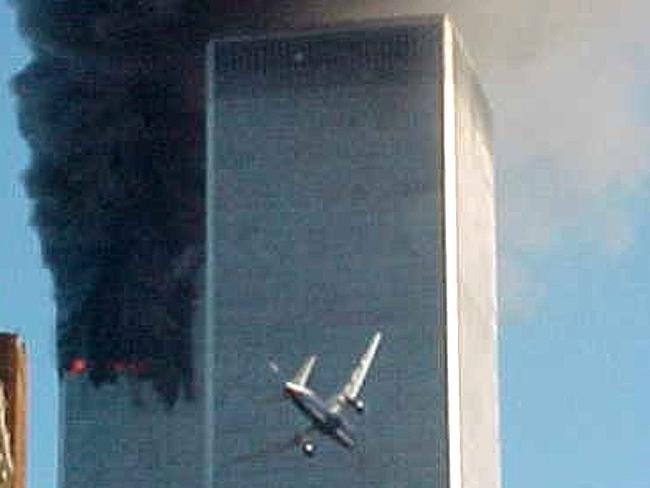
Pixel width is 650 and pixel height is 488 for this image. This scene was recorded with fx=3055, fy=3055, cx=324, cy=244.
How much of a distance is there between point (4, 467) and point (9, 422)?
1.53 meters

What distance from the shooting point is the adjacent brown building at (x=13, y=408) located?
47.2 metres

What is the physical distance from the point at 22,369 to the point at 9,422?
2.96ft

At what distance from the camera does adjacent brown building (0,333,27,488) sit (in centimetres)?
4725

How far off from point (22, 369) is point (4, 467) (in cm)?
224

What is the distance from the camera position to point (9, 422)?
48.4 m

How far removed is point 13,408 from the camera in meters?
48.6

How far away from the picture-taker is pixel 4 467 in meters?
47.0

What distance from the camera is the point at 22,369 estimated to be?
48.7 meters
